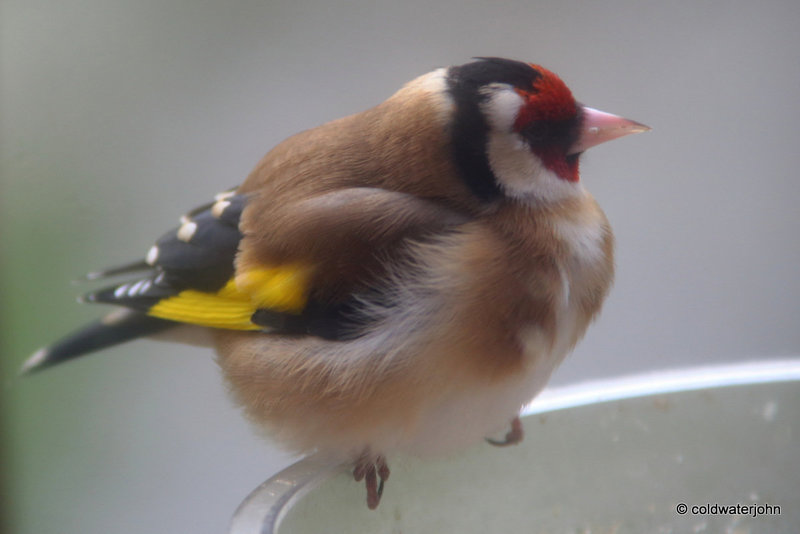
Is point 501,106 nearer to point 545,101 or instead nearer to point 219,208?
point 545,101

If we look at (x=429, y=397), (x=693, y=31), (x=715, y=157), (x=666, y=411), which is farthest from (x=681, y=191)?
(x=429, y=397)

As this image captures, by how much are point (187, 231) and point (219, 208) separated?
0.07m

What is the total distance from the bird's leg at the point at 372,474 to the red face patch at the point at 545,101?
528 mm

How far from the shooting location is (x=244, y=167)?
2.74m

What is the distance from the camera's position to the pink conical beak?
140 cm

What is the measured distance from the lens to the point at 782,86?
10.4ft

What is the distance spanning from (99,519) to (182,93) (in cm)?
126

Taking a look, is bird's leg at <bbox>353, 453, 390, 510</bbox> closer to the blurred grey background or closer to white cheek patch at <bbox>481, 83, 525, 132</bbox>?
white cheek patch at <bbox>481, 83, 525, 132</bbox>

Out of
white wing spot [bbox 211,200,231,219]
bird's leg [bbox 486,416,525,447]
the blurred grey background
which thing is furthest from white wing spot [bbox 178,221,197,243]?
the blurred grey background

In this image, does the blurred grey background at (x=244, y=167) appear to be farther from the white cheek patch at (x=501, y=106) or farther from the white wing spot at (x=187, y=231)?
the white cheek patch at (x=501, y=106)

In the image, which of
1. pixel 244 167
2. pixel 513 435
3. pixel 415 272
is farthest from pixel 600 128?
pixel 244 167

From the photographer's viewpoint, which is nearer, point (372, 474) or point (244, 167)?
point (372, 474)

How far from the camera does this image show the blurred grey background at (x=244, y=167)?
7.84 feet

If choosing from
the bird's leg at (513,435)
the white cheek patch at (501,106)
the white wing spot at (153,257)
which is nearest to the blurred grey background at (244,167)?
the white wing spot at (153,257)
